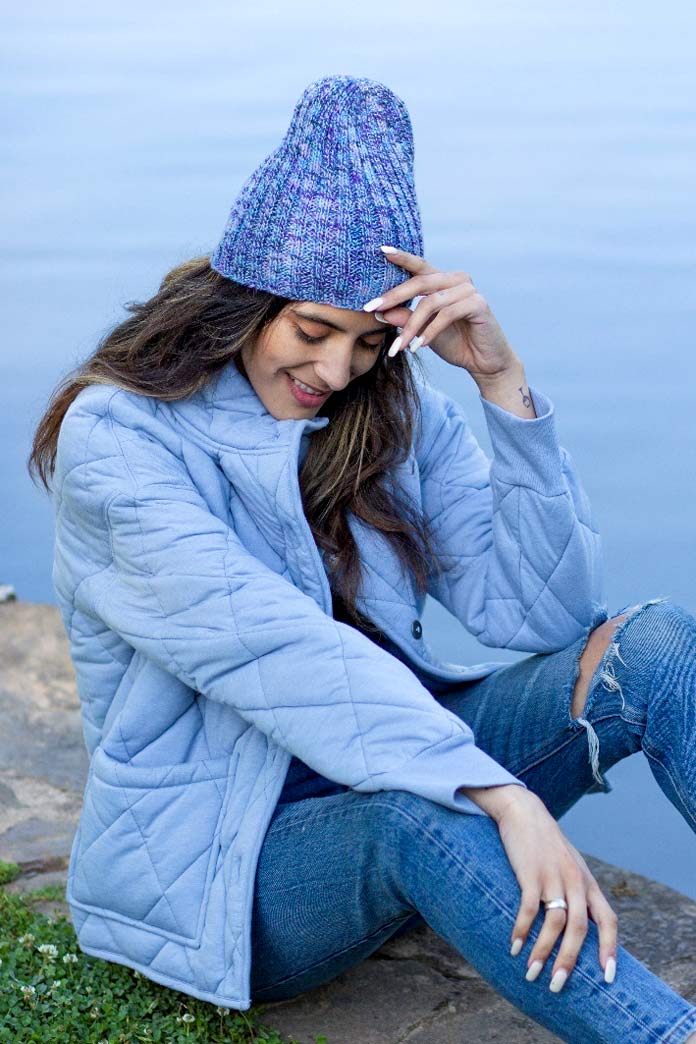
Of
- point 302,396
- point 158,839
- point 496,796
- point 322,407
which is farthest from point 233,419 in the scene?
point 496,796

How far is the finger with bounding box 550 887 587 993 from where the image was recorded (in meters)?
1.88

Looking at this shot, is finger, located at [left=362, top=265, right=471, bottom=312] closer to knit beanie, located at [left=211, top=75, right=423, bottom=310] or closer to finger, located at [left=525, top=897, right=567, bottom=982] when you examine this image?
knit beanie, located at [left=211, top=75, right=423, bottom=310]

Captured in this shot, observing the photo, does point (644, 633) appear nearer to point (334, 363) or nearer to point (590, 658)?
point (590, 658)

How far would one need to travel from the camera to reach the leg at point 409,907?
188cm

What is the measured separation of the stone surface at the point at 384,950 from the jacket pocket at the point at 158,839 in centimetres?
34

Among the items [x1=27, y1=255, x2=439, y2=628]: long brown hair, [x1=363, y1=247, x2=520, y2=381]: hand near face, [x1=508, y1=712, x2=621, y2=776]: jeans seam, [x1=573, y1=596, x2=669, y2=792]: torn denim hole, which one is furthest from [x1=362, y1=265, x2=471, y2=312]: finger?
[x1=508, y1=712, x2=621, y2=776]: jeans seam

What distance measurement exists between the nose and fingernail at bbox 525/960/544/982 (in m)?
1.01

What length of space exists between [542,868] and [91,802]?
86 cm

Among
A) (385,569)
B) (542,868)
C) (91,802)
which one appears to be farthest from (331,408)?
(542,868)

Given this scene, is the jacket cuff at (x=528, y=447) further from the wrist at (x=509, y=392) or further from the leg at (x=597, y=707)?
the leg at (x=597, y=707)

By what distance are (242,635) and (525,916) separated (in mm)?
615

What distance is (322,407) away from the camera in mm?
2656

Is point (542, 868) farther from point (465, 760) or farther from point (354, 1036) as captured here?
point (354, 1036)

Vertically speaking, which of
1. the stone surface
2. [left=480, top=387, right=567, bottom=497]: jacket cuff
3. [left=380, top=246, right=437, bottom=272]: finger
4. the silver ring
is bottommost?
the stone surface
